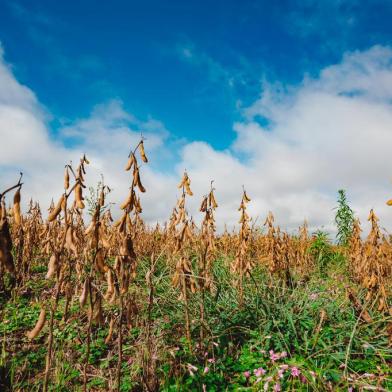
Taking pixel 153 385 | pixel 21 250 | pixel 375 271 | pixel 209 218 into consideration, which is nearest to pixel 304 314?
pixel 375 271

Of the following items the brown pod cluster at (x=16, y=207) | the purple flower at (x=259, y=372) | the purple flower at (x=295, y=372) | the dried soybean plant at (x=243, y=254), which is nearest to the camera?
the brown pod cluster at (x=16, y=207)

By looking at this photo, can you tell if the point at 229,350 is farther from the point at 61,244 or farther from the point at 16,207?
the point at 16,207

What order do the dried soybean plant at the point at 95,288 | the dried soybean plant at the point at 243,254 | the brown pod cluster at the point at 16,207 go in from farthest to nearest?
the dried soybean plant at the point at 243,254 → the dried soybean plant at the point at 95,288 → the brown pod cluster at the point at 16,207

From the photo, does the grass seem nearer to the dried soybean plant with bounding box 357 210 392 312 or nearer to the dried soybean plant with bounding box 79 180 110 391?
the dried soybean plant with bounding box 357 210 392 312

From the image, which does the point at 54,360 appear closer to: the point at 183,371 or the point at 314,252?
the point at 183,371

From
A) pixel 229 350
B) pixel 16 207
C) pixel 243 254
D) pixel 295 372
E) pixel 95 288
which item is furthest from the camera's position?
pixel 243 254

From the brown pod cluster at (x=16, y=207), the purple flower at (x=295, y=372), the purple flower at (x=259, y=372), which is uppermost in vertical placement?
the brown pod cluster at (x=16, y=207)

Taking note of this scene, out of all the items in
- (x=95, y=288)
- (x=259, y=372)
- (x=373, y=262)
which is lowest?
(x=259, y=372)

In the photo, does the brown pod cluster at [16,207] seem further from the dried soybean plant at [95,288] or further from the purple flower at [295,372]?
the purple flower at [295,372]

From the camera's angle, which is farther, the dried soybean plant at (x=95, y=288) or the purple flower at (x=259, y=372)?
the purple flower at (x=259, y=372)

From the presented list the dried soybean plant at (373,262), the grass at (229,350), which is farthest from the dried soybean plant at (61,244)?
the dried soybean plant at (373,262)

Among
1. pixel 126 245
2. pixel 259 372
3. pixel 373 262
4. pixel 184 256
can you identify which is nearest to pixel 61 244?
pixel 126 245

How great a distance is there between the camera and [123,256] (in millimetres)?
2432

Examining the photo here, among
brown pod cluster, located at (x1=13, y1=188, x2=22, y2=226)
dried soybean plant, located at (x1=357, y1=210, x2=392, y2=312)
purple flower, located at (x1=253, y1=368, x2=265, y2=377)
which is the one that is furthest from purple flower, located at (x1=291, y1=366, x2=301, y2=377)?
brown pod cluster, located at (x1=13, y1=188, x2=22, y2=226)
